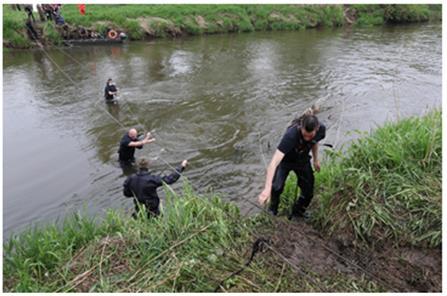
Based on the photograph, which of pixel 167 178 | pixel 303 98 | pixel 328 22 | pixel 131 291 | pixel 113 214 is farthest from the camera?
pixel 328 22

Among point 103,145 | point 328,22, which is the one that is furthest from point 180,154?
Answer: point 328,22

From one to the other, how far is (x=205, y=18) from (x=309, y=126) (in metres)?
26.7

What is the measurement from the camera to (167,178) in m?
6.58

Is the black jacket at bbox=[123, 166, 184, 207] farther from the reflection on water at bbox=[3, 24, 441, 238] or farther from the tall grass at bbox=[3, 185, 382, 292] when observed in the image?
the reflection on water at bbox=[3, 24, 441, 238]

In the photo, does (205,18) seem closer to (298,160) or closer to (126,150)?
(126,150)

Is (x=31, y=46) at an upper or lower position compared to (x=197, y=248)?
upper

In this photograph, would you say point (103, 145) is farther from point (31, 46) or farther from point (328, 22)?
point (328, 22)

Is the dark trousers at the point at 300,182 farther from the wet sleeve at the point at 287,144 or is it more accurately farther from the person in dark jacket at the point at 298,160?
the wet sleeve at the point at 287,144

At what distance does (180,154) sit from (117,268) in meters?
5.83

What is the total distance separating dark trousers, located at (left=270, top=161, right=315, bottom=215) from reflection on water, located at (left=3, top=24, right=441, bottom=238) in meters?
1.56

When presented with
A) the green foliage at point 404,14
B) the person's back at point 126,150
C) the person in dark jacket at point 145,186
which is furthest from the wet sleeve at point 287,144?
the green foliage at point 404,14

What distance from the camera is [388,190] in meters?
5.31

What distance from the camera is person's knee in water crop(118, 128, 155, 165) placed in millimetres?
9344

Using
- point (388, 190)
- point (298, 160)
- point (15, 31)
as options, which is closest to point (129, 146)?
point (298, 160)
